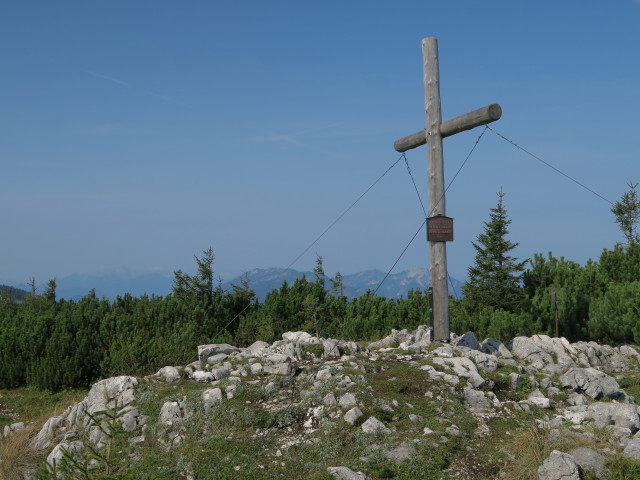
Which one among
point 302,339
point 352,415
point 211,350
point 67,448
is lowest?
point 67,448

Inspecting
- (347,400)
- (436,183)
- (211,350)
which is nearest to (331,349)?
(211,350)

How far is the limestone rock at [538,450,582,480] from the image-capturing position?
21.3 ft

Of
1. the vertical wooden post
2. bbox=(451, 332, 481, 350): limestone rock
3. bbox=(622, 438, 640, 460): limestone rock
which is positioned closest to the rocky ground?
bbox=(622, 438, 640, 460): limestone rock

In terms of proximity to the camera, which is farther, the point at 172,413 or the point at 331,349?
the point at 331,349

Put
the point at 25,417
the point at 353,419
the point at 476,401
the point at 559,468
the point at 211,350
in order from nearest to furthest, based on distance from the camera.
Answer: the point at 559,468
the point at 353,419
the point at 476,401
the point at 211,350
the point at 25,417

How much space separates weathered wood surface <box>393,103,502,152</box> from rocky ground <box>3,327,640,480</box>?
4323 mm

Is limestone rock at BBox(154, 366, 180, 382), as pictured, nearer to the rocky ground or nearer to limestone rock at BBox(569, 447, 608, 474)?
the rocky ground

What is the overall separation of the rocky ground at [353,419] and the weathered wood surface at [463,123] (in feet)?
14.2

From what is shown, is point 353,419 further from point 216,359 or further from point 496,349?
point 496,349

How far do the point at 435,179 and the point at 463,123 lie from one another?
1243 mm

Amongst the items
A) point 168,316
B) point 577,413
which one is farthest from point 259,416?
point 168,316

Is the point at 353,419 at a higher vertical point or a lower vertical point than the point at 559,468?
higher

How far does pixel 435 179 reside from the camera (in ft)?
40.2

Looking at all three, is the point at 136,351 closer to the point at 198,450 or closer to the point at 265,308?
the point at 265,308
